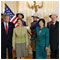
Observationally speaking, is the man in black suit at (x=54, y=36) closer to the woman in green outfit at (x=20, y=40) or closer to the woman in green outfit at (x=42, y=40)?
the woman in green outfit at (x=42, y=40)

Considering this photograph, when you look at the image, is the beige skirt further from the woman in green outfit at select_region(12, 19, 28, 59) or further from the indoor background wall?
the indoor background wall

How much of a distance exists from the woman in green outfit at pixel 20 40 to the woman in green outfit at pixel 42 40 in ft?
0.49

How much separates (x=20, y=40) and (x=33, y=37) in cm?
24

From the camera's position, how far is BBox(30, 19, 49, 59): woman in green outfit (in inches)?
111

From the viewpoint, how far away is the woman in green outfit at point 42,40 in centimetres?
283

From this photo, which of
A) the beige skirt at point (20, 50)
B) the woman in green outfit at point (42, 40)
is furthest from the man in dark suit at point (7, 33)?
the woman in green outfit at point (42, 40)

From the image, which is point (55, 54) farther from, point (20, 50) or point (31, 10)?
point (31, 10)

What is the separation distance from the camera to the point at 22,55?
2.88m

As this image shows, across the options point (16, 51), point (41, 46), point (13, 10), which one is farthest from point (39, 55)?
point (13, 10)

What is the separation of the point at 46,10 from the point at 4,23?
79 cm

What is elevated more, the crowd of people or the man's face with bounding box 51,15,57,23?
the man's face with bounding box 51,15,57,23

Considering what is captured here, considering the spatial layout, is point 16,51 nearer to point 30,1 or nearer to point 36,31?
point 36,31

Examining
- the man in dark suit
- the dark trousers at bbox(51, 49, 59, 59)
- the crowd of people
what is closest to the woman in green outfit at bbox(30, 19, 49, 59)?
the crowd of people

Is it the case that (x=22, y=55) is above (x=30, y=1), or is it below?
below
